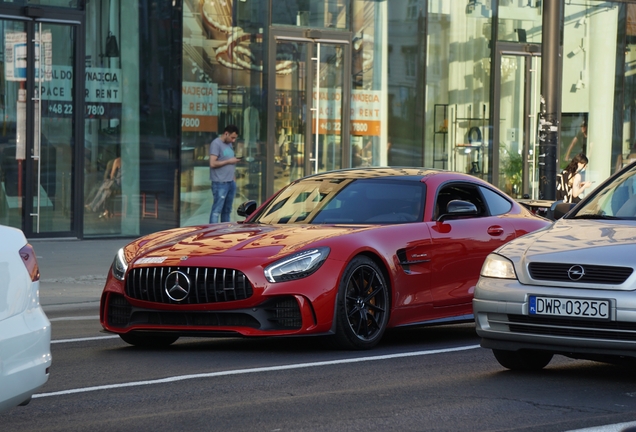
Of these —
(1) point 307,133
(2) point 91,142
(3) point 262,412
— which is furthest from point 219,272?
(1) point 307,133

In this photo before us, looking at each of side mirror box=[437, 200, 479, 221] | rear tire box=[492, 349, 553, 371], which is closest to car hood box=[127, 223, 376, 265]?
side mirror box=[437, 200, 479, 221]

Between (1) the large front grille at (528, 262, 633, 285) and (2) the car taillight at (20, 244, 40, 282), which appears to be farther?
(1) the large front grille at (528, 262, 633, 285)

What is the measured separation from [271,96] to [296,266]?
1397cm

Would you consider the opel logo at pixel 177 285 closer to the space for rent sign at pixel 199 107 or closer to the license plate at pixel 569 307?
the license plate at pixel 569 307

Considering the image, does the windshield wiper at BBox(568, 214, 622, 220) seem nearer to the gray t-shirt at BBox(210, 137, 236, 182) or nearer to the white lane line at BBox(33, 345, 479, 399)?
the white lane line at BBox(33, 345, 479, 399)

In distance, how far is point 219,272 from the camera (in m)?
8.43

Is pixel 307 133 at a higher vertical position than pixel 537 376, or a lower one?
higher

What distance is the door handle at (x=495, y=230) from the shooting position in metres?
10.1

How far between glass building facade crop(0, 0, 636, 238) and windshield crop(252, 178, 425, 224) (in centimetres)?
744

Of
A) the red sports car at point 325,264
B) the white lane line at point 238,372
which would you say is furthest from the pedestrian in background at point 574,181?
the white lane line at point 238,372

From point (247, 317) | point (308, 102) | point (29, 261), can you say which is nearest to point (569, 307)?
point (247, 317)

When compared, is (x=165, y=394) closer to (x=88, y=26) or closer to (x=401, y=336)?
(x=401, y=336)

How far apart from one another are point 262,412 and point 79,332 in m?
4.52

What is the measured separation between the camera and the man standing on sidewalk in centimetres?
1955
